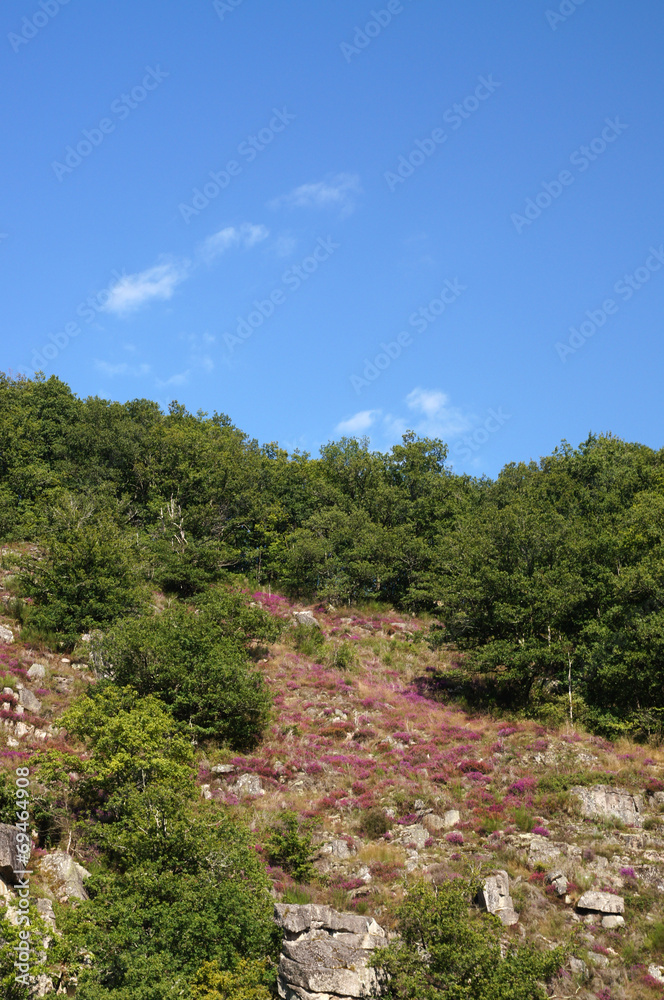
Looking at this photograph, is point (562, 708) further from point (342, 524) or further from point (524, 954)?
point (342, 524)

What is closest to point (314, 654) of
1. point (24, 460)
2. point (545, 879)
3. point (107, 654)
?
point (107, 654)

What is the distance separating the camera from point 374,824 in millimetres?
21453

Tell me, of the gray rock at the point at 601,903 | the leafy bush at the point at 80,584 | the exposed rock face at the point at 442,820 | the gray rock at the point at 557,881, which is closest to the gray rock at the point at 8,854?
the exposed rock face at the point at 442,820

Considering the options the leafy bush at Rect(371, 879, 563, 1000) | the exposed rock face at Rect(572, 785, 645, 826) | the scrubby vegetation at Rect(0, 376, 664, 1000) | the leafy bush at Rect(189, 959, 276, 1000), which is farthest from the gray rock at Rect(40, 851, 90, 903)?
the exposed rock face at Rect(572, 785, 645, 826)

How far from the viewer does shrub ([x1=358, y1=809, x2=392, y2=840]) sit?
69.7 ft

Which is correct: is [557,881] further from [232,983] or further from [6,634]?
[6,634]

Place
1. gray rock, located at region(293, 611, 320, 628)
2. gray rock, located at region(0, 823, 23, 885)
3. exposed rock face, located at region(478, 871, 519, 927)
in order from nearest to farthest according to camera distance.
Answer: gray rock, located at region(0, 823, 23, 885), exposed rock face, located at region(478, 871, 519, 927), gray rock, located at region(293, 611, 320, 628)

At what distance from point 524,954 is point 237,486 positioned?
4276 cm

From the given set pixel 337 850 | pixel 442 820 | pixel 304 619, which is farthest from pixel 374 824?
pixel 304 619

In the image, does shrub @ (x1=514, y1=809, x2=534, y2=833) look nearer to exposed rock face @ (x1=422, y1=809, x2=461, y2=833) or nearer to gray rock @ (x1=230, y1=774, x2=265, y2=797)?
exposed rock face @ (x1=422, y1=809, x2=461, y2=833)

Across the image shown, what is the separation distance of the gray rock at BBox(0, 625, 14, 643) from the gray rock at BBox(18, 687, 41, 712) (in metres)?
5.31

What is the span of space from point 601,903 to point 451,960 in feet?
20.9

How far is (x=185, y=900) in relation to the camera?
47.4 ft

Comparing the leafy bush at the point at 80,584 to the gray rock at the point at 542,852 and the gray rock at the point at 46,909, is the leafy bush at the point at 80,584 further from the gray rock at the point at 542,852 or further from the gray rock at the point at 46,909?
the gray rock at the point at 542,852
